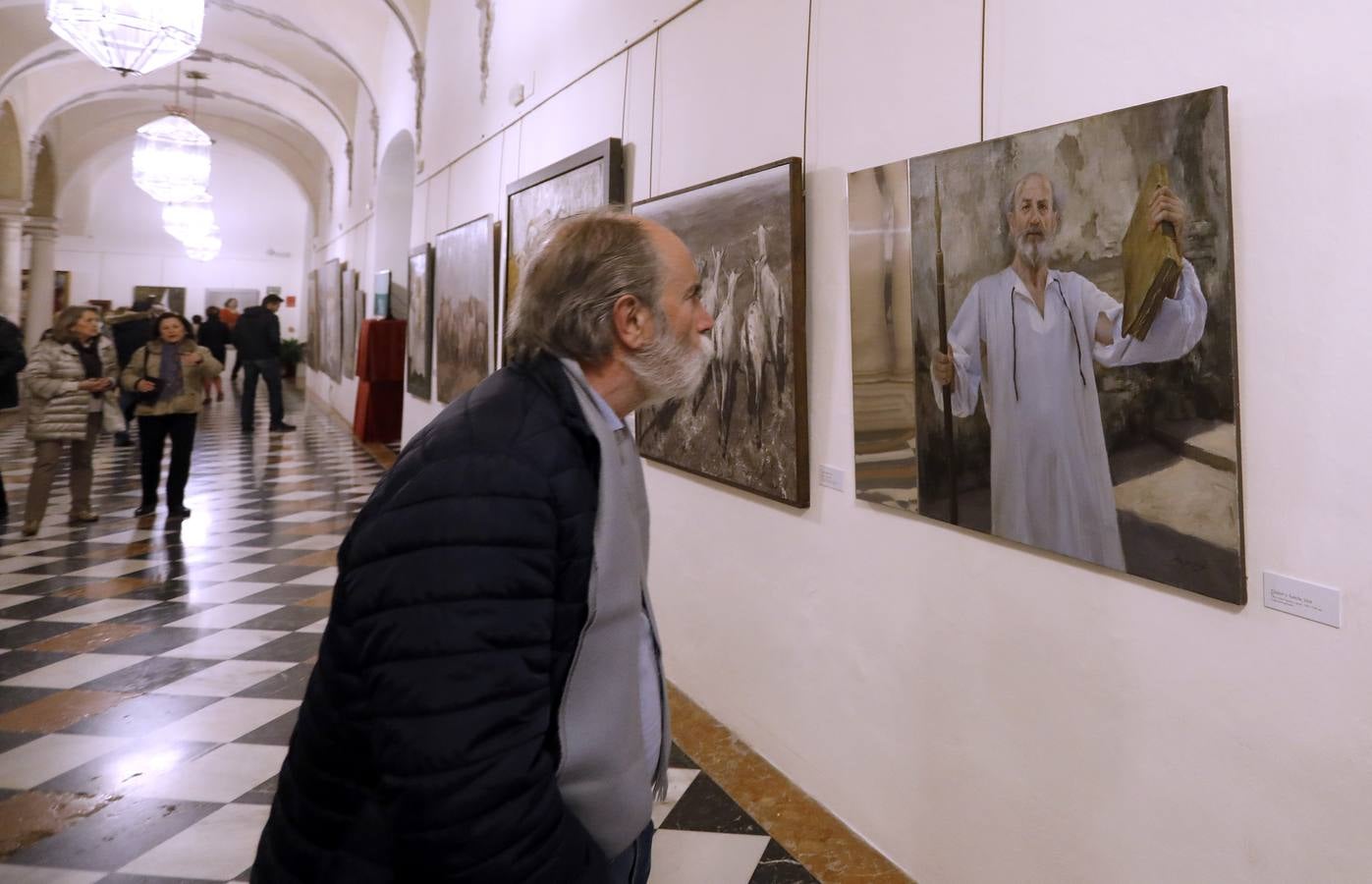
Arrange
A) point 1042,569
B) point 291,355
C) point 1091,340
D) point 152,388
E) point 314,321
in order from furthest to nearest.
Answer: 1. point 291,355
2. point 314,321
3. point 152,388
4. point 1042,569
5. point 1091,340

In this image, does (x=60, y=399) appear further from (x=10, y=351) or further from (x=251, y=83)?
(x=251, y=83)

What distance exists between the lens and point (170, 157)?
13617 millimetres

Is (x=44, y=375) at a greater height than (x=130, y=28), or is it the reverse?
(x=130, y=28)

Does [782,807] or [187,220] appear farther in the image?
[187,220]

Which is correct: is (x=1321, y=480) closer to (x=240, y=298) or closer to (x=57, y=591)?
(x=57, y=591)

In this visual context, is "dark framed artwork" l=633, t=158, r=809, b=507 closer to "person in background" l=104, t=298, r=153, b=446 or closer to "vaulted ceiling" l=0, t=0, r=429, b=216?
"vaulted ceiling" l=0, t=0, r=429, b=216

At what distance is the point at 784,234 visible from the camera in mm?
3320

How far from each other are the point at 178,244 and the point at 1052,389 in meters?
32.0

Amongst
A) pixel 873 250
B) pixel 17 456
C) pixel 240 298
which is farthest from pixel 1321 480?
pixel 240 298

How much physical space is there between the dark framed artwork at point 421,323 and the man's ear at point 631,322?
7807 millimetres

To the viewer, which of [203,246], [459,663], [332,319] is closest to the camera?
[459,663]

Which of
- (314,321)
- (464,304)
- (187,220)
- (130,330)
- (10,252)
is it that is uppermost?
(187,220)

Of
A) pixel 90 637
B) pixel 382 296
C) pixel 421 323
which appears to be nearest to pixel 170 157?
pixel 382 296

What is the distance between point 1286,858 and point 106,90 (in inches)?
884
